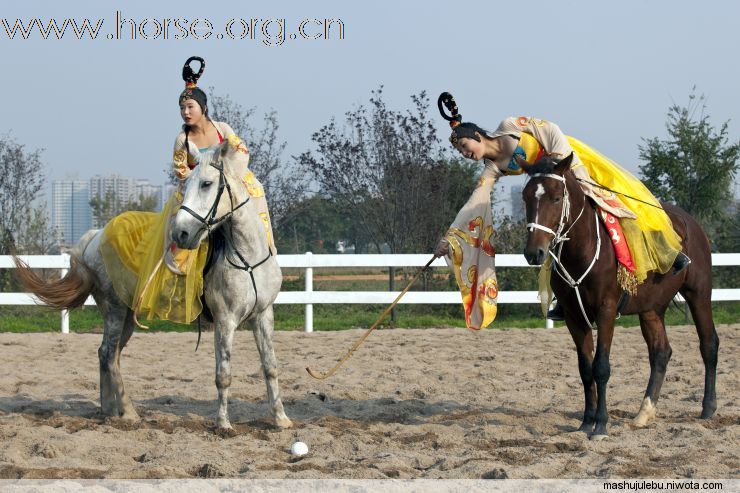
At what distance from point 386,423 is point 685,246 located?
2.92 m

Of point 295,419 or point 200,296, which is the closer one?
point 200,296

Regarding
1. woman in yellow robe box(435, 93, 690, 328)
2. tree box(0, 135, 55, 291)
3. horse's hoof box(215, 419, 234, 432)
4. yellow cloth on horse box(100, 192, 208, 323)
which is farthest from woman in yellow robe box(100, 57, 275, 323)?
tree box(0, 135, 55, 291)

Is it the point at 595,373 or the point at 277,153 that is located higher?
the point at 277,153

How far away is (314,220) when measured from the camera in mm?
42750

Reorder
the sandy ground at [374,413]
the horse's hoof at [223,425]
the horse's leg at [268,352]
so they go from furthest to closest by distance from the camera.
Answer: the horse's leg at [268,352] < the horse's hoof at [223,425] < the sandy ground at [374,413]

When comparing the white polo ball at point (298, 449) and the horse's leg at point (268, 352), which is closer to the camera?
the white polo ball at point (298, 449)

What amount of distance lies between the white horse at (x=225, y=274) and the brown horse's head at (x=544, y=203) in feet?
6.71

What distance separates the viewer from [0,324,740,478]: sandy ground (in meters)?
5.23

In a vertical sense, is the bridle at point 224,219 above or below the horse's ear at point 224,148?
below

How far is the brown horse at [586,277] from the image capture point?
598 cm

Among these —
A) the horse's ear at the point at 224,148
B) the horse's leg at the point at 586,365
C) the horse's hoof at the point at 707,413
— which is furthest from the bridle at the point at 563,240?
the horse's ear at the point at 224,148

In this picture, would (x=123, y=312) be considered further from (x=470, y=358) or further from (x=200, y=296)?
(x=470, y=358)

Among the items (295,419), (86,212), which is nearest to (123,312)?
(295,419)

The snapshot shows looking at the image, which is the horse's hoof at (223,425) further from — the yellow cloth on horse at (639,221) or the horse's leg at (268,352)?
the yellow cloth on horse at (639,221)
